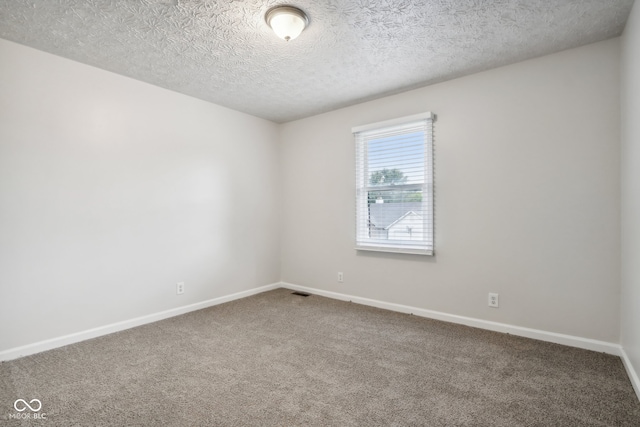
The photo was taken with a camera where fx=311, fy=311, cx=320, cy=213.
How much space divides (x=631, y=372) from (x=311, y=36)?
3.18 metres

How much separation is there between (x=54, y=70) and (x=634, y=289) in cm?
460

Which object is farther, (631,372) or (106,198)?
(106,198)

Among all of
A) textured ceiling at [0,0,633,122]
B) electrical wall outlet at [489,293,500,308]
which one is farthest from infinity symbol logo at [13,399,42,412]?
electrical wall outlet at [489,293,500,308]

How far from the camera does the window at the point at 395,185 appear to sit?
3.32 metres

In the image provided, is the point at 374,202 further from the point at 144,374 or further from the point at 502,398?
the point at 144,374

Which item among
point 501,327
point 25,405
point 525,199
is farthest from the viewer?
point 501,327

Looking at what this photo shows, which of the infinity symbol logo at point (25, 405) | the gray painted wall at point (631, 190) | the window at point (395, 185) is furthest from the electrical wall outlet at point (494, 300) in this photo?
the infinity symbol logo at point (25, 405)

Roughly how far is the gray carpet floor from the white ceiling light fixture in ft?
7.71

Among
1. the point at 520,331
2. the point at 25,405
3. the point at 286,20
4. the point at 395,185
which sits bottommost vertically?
the point at 25,405

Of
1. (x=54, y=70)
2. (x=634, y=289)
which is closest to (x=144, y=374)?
(x=54, y=70)

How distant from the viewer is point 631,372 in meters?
2.02

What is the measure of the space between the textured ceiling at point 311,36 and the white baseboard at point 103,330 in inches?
94.2

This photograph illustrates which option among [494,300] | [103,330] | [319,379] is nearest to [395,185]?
[494,300]

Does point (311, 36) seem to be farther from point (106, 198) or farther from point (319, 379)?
point (319, 379)
